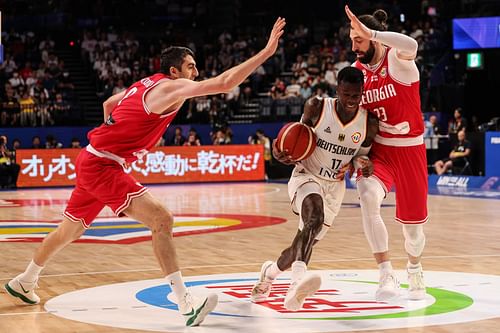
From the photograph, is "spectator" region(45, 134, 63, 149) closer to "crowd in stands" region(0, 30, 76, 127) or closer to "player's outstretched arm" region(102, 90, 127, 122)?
"crowd in stands" region(0, 30, 76, 127)

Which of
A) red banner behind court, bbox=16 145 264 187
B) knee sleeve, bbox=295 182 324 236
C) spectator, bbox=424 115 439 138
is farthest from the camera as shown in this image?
red banner behind court, bbox=16 145 264 187

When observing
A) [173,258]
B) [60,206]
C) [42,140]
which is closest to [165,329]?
[173,258]

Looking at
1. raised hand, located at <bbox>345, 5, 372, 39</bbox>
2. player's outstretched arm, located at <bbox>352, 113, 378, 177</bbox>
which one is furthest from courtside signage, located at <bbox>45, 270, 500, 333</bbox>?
raised hand, located at <bbox>345, 5, 372, 39</bbox>

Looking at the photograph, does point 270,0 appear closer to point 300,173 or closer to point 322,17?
point 322,17

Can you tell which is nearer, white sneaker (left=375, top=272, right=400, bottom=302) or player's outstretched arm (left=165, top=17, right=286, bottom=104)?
player's outstretched arm (left=165, top=17, right=286, bottom=104)

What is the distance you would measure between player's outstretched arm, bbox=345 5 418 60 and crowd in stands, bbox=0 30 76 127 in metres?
18.0

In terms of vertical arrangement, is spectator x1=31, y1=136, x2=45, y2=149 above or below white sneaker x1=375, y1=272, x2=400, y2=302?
below

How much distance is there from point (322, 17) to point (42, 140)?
11.8 metres

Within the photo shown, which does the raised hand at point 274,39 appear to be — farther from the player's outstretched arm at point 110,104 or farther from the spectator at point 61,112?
the spectator at point 61,112

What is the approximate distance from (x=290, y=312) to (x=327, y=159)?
1.16 meters

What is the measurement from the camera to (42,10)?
29922 mm

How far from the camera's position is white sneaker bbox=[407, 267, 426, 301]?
708 cm

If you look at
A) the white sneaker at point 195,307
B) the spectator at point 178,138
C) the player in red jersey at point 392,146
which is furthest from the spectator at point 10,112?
the white sneaker at point 195,307

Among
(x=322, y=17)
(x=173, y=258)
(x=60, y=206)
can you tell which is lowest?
(x=60, y=206)
